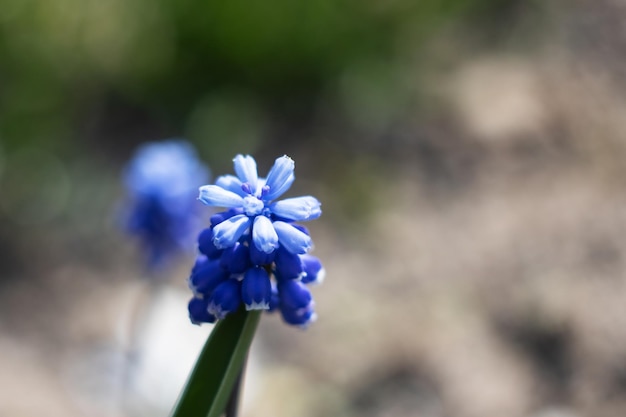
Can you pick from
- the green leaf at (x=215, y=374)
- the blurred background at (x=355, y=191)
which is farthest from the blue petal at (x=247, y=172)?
the blurred background at (x=355, y=191)

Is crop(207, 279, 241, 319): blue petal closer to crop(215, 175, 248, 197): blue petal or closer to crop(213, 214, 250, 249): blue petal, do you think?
crop(213, 214, 250, 249): blue petal

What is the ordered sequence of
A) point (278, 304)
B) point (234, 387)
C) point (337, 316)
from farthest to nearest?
point (337, 316) < point (278, 304) < point (234, 387)

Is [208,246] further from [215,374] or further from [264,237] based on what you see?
[215,374]

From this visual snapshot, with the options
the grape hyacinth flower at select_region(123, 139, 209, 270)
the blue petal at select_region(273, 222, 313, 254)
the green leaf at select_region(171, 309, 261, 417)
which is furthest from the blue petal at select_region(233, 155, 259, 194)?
the grape hyacinth flower at select_region(123, 139, 209, 270)

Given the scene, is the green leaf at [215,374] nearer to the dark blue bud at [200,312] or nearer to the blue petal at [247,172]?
the dark blue bud at [200,312]

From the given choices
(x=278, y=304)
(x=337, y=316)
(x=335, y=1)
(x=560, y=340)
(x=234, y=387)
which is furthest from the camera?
(x=335, y=1)

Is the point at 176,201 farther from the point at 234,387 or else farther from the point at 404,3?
the point at 404,3

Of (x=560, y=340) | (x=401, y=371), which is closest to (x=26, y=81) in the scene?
(x=401, y=371)
